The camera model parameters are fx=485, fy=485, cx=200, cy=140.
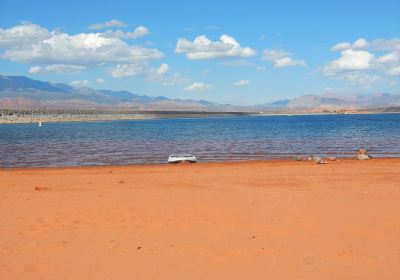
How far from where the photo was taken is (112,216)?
1264cm

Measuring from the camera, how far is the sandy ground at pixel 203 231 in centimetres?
884

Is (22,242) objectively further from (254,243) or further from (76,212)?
(254,243)

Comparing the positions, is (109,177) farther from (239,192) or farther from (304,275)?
(304,275)

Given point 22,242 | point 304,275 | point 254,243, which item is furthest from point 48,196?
point 304,275

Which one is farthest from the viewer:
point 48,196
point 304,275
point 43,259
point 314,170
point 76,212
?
point 314,170

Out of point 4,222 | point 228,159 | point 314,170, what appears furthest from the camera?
point 228,159

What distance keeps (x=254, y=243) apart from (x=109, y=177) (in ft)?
42.3

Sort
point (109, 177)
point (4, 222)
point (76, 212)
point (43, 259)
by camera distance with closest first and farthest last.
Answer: point (43, 259)
point (4, 222)
point (76, 212)
point (109, 177)

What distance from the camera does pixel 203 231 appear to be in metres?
11.2

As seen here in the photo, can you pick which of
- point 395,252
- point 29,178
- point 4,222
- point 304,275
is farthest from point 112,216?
point 29,178

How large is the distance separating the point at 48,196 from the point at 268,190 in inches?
289

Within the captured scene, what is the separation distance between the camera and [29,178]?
22.1 metres

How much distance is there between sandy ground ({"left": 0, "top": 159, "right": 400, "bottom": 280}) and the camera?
884 centimetres

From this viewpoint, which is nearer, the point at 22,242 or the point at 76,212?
the point at 22,242
